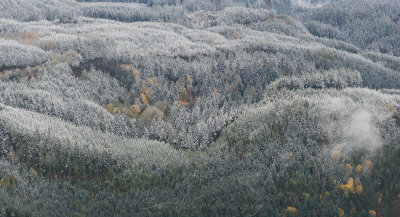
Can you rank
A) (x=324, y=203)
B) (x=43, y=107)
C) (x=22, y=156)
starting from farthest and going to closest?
(x=43, y=107), (x=22, y=156), (x=324, y=203)

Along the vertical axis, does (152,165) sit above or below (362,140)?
below

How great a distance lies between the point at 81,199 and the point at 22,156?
31.8m

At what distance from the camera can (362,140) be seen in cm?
15500

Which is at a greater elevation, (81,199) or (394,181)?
(394,181)

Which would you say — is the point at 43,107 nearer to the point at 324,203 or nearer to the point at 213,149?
the point at 213,149

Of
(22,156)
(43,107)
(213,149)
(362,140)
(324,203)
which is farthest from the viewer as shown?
(43,107)

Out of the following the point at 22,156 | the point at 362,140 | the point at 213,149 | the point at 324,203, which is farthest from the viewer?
the point at 213,149

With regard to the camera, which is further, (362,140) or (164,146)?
(164,146)

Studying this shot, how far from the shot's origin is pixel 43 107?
183375 mm

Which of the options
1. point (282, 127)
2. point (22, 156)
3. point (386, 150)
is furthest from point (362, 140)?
point (22, 156)

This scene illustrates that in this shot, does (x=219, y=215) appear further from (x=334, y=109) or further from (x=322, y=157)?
(x=334, y=109)

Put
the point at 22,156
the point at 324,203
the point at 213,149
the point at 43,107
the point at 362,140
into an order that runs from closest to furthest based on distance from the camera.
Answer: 1. the point at 324,203
2. the point at 22,156
3. the point at 362,140
4. the point at 213,149
5. the point at 43,107

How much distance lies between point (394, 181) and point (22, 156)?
13750 cm

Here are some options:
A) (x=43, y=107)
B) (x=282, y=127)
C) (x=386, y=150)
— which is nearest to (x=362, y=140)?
(x=386, y=150)
